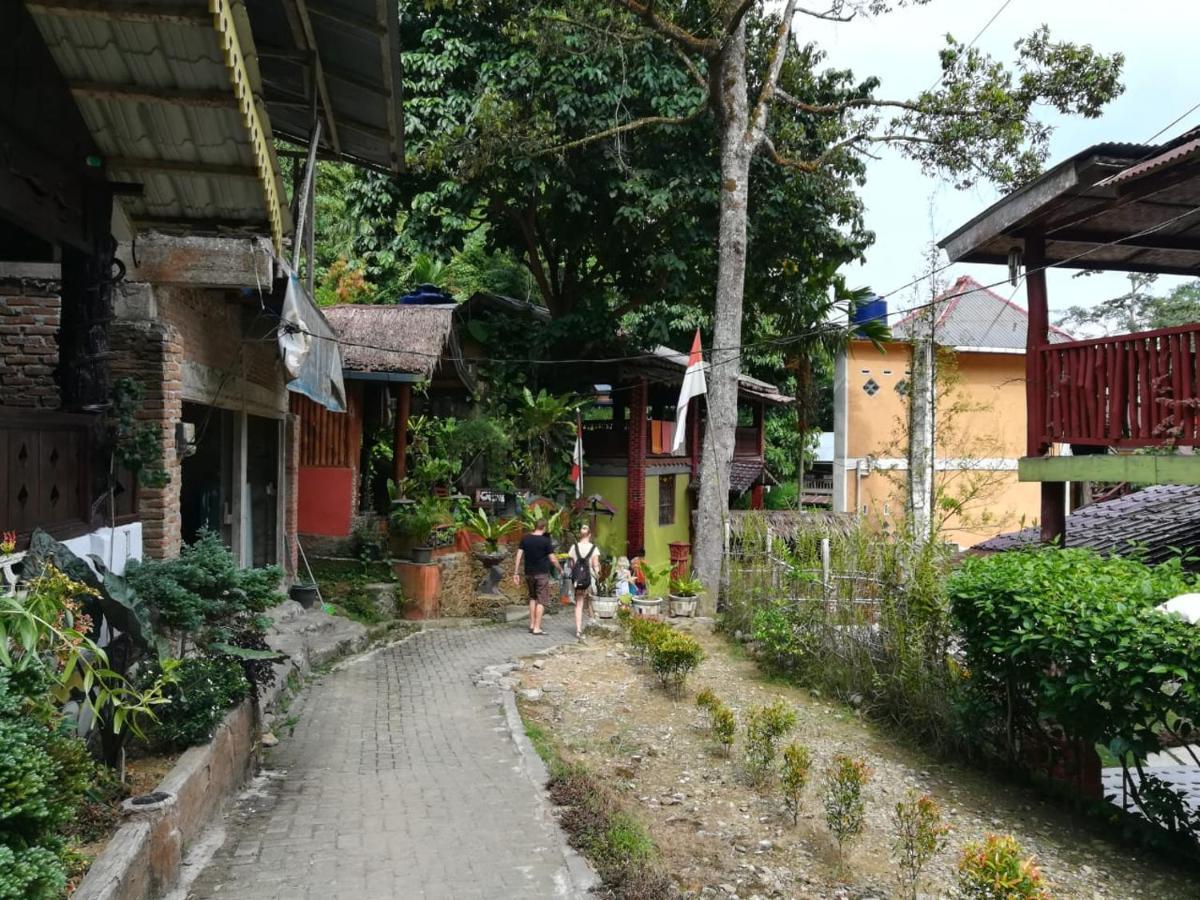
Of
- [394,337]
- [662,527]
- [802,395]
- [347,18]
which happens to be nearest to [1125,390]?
[347,18]

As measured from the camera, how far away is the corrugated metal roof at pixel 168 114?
526cm

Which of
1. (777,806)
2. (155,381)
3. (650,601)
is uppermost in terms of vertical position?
(155,381)

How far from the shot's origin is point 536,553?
12555 millimetres

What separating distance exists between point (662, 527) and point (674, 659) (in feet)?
45.0

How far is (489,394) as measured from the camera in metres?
19.1

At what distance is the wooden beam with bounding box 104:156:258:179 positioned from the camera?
6.61 meters

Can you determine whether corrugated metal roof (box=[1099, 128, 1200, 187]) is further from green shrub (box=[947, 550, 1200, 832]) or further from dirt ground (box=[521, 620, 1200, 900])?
dirt ground (box=[521, 620, 1200, 900])

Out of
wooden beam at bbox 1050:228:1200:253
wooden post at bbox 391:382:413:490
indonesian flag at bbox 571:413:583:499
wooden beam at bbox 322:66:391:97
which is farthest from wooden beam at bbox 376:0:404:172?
indonesian flag at bbox 571:413:583:499

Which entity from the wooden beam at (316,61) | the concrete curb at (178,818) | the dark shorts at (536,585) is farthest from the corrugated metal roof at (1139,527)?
the wooden beam at (316,61)

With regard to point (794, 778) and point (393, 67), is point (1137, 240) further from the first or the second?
point (393, 67)

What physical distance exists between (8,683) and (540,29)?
15361 millimetres

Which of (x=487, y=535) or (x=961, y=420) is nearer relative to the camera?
(x=487, y=535)

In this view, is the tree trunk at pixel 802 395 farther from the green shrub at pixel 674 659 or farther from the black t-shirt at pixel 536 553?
the green shrub at pixel 674 659

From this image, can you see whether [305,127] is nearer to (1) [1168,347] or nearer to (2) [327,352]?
(2) [327,352]
